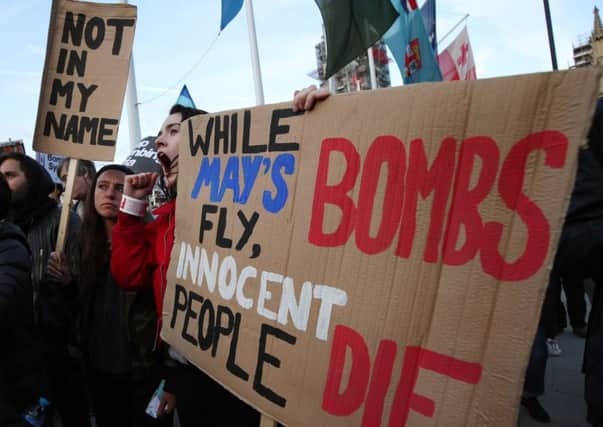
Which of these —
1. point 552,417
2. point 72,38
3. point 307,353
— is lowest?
point 552,417

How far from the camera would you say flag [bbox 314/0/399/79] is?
111 inches

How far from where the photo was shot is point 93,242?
87.4 inches

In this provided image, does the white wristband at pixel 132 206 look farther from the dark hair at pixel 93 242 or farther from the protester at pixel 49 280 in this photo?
the protester at pixel 49 280

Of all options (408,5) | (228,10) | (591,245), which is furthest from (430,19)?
(591,245)

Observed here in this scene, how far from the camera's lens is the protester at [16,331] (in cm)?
147

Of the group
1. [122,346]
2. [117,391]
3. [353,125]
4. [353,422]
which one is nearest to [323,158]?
[353,125]

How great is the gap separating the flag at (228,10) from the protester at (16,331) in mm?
3073

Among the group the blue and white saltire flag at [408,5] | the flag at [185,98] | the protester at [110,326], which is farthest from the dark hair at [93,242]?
the flag at [185,98]

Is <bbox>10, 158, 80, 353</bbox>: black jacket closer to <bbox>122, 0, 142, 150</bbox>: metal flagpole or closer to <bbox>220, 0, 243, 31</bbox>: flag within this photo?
<bbox>220, 0, 243, 31</bbox>: flag

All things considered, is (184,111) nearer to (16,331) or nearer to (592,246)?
(16,331)

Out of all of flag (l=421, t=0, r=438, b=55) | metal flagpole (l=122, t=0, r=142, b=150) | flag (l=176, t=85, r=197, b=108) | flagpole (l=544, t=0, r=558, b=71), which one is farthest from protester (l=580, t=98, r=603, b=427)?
metal flagpole (l=122, t=0, r=142, b=150)

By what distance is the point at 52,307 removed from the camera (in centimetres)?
223

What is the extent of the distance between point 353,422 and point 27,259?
4.54 ft

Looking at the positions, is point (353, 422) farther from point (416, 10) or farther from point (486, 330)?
point (416, 10)
